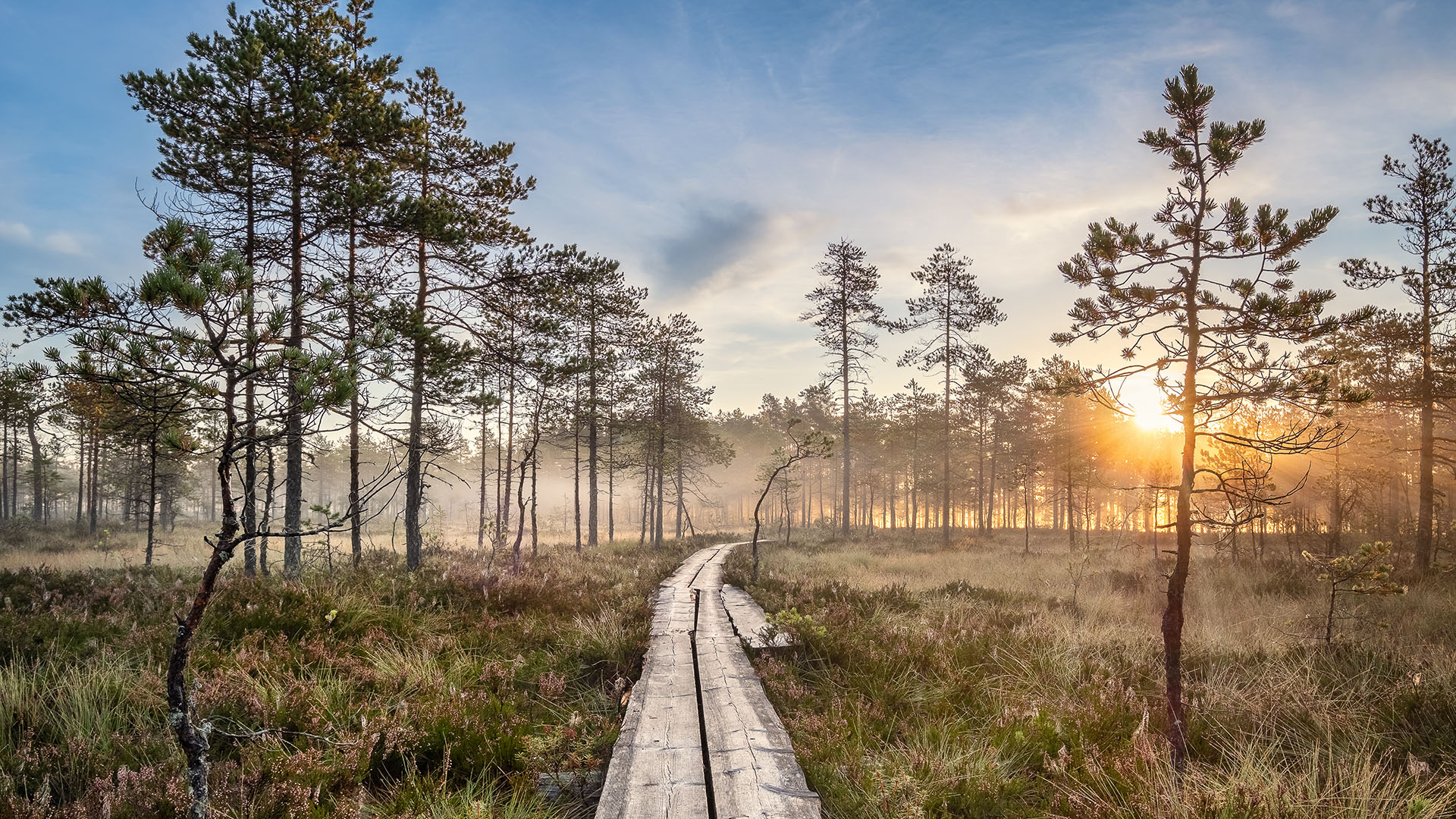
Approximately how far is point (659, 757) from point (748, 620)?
17.8 ft

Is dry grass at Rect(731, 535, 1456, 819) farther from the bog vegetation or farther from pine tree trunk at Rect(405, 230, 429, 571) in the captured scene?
pine tree trunk at Rect(405, 230, 429, 571)

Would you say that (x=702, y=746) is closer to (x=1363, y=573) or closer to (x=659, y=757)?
(x=659, y=757)

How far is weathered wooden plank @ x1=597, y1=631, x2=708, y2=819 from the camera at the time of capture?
368 centimetres

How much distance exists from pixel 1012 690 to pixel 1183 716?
1.61m

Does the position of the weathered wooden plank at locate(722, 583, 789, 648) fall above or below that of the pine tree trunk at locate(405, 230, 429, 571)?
below

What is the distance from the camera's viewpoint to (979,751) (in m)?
4.66

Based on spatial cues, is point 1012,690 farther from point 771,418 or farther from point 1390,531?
point 771,418

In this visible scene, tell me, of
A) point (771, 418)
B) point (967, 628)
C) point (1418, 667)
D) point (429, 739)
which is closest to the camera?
point (429, 739)

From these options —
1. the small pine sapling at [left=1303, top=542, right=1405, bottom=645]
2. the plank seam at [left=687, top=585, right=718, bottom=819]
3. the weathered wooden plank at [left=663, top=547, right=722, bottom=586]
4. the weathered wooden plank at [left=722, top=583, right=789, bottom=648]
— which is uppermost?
the small pine sapling at [left=1303, top=542, right=1405, bottom=645]

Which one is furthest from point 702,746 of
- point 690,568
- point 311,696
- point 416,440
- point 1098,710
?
point 690,568

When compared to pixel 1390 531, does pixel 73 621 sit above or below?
above

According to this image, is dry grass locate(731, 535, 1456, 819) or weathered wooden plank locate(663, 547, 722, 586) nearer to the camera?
dry grass locate(731, 535, 1456, 819)

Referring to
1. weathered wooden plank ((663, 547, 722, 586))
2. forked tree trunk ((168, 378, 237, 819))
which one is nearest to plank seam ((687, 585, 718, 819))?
forked tree trunk ((168, 378, 237, 819))

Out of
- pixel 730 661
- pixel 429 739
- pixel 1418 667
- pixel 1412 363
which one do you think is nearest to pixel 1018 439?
pixel 1412 363
